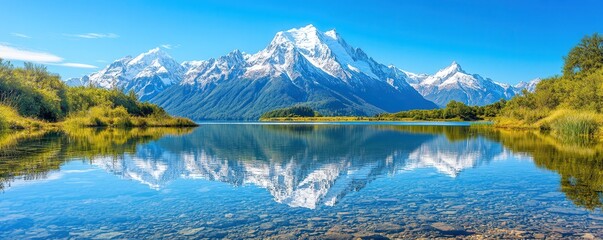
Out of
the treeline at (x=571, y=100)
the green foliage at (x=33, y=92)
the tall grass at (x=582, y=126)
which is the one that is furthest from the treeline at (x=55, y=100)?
the treeline at (x=571, y=100)

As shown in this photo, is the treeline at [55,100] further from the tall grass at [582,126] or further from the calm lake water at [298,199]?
the tall grass at [582,126]

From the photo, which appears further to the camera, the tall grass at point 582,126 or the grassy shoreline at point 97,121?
the grassy shoreline at point 97,121

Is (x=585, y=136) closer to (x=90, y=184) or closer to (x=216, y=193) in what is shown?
(x=216, y=193)

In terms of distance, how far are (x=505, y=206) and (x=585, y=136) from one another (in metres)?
49.6

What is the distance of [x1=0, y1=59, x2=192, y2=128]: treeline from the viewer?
81625mm

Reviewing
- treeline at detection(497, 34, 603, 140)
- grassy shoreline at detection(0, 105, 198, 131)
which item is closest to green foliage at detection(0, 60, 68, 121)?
grassy shoreline at detection(0, 105, 198, 131)

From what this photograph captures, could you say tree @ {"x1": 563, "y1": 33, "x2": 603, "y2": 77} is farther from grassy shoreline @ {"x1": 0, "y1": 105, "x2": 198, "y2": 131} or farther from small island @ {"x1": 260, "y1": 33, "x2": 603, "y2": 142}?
grassy shoreline @ {"x1": 0, "y1": 105, "x2": 198, "y2": 131}

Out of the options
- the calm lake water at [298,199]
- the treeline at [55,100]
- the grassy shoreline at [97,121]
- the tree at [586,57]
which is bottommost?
the calm lake water at [298,199]

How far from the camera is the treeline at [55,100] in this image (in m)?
81.6

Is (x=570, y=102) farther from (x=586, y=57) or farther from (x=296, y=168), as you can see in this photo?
(x=296, y=168)

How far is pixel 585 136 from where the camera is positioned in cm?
5494

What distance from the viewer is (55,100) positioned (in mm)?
96188

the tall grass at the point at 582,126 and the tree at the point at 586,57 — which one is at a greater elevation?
the tree at the point at 586,57

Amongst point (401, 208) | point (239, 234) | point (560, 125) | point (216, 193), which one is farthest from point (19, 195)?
point (560, 125)
